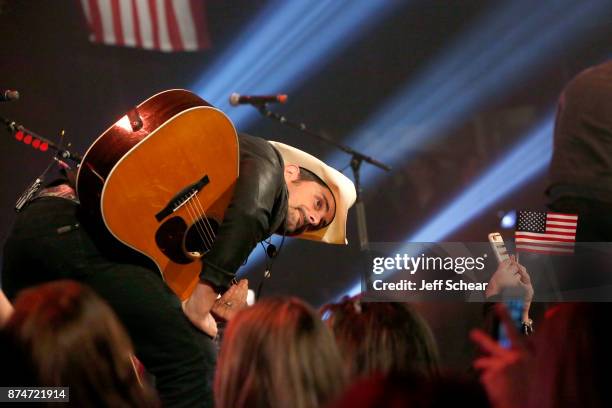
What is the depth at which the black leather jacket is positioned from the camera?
278 centimetres

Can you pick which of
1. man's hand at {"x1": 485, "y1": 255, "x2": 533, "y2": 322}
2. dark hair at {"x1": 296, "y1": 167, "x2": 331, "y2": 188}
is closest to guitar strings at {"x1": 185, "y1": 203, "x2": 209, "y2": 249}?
dark hair at {"x1": 296, "y1": 167, "x2": 331, "y2": 188}

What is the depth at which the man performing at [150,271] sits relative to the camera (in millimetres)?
2741

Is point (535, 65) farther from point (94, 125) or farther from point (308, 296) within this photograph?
point (94, 125)

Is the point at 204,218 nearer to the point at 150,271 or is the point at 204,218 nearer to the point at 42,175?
the point at 150,271

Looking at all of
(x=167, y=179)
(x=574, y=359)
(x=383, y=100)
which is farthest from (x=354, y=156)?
(x=574, y=359)

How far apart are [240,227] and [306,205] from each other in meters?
0.62

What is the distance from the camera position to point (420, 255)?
327 cm

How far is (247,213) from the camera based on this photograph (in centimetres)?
281

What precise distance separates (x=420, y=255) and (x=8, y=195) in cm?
354

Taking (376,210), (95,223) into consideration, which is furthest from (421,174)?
(95,223)

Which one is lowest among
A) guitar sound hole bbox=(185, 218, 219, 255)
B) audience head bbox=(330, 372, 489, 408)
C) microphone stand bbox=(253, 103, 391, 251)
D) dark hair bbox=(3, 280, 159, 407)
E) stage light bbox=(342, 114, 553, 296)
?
stage light bbox=(342, 114, 553, 296)

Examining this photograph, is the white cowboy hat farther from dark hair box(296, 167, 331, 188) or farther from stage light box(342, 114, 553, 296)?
stage light box(342, 114, 553, 296)

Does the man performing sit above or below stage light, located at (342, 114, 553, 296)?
above

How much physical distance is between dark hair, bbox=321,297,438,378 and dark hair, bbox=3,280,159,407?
2.07 ft
